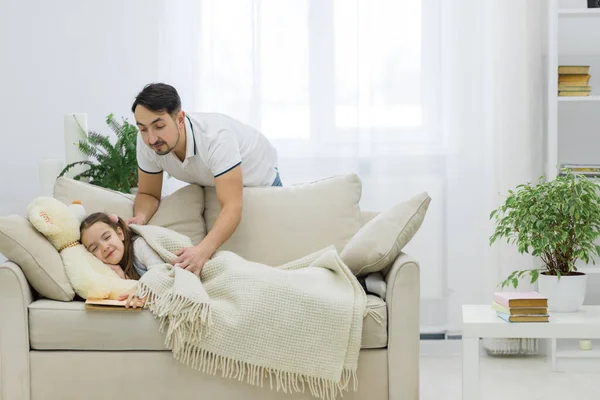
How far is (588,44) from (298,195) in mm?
1796

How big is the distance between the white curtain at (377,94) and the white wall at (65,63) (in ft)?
0.83

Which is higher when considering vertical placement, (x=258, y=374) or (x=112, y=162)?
(x=112, y=162)

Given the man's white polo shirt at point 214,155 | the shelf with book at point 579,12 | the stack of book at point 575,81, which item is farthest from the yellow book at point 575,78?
the man's white polo shirt at point 214,155

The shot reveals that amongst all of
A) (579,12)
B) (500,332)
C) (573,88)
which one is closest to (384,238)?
(500,332)

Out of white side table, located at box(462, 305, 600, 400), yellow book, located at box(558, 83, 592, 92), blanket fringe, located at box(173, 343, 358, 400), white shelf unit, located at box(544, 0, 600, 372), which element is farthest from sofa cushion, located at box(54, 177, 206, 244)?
yellow book, located at box(558, 83, 592, 92)

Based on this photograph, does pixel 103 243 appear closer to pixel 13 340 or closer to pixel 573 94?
pixel 13 340

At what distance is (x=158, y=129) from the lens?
2.64 metres

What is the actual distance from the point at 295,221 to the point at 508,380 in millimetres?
1185

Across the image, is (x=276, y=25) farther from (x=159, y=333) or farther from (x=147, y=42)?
(x=159, y=333)

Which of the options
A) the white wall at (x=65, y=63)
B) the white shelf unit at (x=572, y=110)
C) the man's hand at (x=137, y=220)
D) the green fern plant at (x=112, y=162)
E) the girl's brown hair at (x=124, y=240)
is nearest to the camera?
the girl's brown hair at (x=124, y=240)

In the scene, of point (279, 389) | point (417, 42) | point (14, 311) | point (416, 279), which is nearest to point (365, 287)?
point (416, 279)

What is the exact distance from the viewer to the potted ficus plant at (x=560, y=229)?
2518 mm

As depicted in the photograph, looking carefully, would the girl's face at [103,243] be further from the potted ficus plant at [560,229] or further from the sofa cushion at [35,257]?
the potted ficus plant at [560,229]

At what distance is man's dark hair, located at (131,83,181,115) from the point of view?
8.52 ft
